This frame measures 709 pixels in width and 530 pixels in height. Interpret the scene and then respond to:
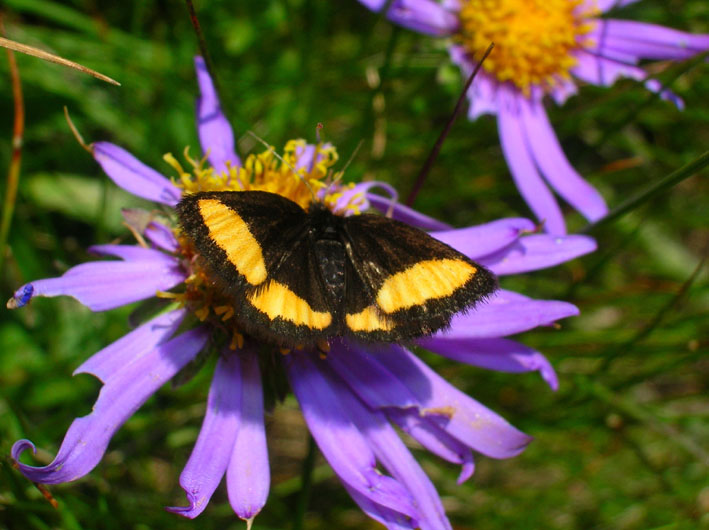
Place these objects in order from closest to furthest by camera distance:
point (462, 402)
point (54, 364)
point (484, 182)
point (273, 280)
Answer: point (273, 280), point (462, 402), point (54, 364), point (484, 182)

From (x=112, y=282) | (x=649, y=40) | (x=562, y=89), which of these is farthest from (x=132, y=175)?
(x=649, y=40)

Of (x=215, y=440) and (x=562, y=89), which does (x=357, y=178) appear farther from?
(x=215, y=440)

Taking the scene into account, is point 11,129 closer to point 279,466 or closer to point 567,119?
point 279,466

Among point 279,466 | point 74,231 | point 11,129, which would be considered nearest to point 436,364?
point 279,466

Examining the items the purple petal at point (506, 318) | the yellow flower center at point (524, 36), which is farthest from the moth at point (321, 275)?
the yellow flower center at point (524, 36)

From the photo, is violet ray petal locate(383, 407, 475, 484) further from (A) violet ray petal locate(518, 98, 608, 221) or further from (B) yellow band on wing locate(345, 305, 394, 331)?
(A) violet ray petal locate(518, 98, 608, 221)

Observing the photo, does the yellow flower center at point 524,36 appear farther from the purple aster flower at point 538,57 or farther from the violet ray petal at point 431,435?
the violet ray petal at point 431,435

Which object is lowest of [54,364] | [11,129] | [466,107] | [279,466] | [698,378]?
[279,466]
